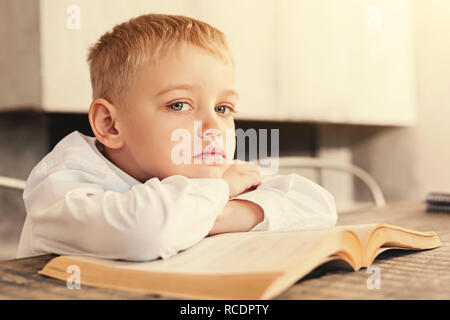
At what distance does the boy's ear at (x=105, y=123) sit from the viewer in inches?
27.4

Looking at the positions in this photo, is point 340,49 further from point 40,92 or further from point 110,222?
point 110,222

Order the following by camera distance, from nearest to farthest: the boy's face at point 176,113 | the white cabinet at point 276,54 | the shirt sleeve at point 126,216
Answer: the shirt sleeve at point 126,216 < the boy's face at point 176,113 < the white cabinet at point 276,54

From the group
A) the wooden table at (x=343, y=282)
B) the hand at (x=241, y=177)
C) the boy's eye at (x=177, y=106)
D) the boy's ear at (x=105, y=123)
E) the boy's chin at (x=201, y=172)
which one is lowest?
the wooden table at (x=343, y=282)

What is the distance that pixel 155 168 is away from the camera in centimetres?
68

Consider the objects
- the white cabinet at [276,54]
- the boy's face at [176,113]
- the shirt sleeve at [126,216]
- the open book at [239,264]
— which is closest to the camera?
the open book at [239,264]

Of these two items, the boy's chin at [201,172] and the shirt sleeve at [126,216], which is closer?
the shirt sleeve at [126,216]

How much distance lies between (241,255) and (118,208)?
137mm

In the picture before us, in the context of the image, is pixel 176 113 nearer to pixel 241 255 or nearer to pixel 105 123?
pixel 105 123

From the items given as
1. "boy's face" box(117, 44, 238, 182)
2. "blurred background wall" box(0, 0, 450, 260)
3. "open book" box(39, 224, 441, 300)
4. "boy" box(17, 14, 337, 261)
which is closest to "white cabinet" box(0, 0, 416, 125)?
"blurred background wall" box(0, 0, 450, 260)

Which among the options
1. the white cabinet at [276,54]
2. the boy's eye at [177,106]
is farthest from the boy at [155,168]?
the white cabinet at [276,54]

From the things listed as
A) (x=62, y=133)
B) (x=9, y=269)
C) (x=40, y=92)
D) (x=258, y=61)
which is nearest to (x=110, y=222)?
(x=9, y=269)

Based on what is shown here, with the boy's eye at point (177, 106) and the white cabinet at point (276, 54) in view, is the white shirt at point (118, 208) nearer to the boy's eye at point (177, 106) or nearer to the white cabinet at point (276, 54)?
A: the boy's eye at point (177, 106)

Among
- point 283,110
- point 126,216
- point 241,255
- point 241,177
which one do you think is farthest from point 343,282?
point 283,110

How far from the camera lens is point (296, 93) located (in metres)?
1.92
